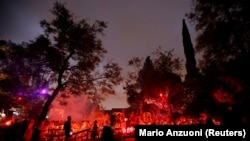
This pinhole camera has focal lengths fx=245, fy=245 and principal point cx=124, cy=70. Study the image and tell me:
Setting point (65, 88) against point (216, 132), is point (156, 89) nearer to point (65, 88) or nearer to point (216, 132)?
point (65, 88)

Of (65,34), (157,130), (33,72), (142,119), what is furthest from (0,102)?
(157,130)

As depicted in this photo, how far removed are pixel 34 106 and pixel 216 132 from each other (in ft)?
105

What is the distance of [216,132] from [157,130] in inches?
75.0

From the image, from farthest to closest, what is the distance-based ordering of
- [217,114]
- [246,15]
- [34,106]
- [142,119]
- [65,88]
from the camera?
1. [34,106]
2. [142,119]
3. [65,88]
4. [217,114]
5. [246,15]

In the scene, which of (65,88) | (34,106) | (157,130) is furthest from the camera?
(34,106)

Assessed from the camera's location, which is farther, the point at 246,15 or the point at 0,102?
Result: the point at 0,102

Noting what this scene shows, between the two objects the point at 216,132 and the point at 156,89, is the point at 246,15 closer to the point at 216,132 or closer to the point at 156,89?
the point at 216,132

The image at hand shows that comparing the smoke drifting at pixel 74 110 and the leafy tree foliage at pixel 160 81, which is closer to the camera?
the leafy tree foliage at pixel 160 81

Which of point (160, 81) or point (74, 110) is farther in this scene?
point (74, 110)

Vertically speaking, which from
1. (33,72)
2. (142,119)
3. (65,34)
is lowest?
(142,119)

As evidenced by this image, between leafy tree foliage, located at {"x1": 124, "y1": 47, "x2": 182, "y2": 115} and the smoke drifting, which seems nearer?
leafy tree foliage, located at {"x1": 124, "y1": 47, "x2": 182, "y2": 115}

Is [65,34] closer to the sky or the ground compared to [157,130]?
closer to the sky

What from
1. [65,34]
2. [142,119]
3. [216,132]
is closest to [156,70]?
[142,119]

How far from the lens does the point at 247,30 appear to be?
60.9ft
